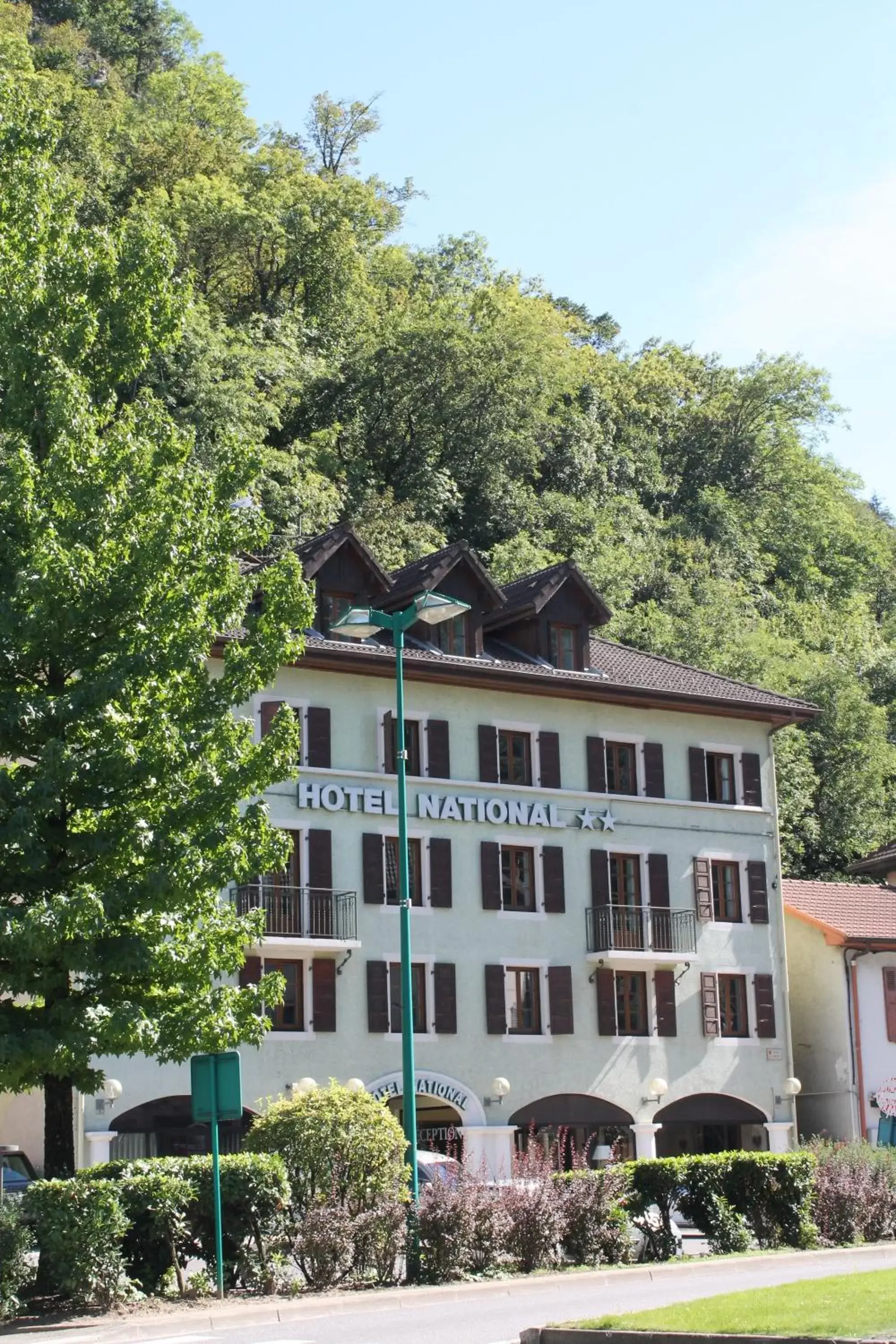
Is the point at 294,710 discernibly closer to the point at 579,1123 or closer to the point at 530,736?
the point at 530,736

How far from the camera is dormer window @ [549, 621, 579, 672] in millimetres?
40531

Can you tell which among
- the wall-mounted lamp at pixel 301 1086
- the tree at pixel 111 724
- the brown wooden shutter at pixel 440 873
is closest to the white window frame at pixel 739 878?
the brown wooden shutter at pixel 440 873

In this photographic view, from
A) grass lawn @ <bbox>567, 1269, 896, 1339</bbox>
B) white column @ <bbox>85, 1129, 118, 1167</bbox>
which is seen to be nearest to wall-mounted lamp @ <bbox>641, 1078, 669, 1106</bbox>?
white column @ <bbox>85, 1129, 118, 1167</bbox>

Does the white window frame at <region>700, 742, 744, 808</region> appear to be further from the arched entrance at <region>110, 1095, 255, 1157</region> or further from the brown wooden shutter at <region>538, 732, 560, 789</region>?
the arched entrance at <region>110, 1095, 255, 1157</region>

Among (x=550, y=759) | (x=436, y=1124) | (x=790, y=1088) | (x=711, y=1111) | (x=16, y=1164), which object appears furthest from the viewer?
(x=790, y=1088)

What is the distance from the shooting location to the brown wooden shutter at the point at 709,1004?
39.7 metres

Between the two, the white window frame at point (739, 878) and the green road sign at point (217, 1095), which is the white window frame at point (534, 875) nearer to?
the white window frame at point (739, 878)

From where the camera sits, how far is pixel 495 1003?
122 ft

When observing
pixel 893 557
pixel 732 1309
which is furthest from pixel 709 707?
pixel 893 557

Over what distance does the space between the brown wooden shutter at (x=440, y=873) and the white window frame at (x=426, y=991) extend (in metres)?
0.95

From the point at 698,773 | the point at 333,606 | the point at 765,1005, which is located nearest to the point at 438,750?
the point at 333,606

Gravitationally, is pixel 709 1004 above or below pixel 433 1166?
above

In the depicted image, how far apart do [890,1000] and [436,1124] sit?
11644 mm

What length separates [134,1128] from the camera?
108 ft
